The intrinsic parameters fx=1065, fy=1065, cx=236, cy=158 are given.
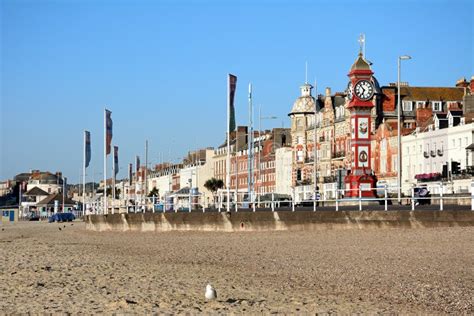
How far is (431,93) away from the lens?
11706 cm

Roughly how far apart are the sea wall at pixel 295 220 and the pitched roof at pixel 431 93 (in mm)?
65880

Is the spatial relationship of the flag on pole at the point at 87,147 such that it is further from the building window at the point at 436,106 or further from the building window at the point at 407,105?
the building window at the point at 436,106

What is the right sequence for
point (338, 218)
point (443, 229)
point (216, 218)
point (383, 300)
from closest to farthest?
point (383, 300), point (443, 229), point (338, 218), point (216, 218)

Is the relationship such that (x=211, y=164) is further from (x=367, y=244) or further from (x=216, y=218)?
(x=367, y=244)

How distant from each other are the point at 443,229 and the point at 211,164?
145038 mm

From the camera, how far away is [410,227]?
35469mm

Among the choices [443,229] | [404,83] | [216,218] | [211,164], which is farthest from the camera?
[211,164]

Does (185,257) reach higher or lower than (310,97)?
lower

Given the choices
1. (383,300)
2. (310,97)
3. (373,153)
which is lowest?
(383,300)

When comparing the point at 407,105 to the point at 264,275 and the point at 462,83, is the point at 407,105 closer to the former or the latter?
the point at 462,83

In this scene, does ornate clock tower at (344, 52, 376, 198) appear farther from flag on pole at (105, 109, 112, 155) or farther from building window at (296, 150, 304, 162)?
building window at (296, 150, 304, 162)

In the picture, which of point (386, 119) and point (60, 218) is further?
point (60, 218)

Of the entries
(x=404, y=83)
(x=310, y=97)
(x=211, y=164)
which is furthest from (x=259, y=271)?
(x=211, y=164)

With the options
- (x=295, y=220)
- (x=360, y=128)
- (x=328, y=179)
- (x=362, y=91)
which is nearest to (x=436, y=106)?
(x=328, y=179)
